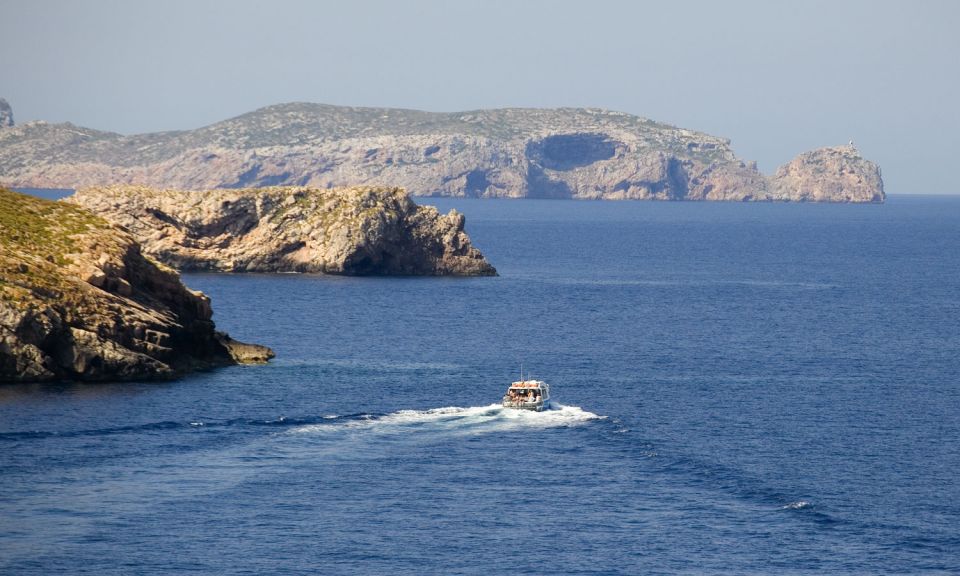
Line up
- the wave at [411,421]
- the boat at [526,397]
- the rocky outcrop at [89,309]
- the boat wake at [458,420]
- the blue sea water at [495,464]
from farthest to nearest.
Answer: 1. the rocky outcrop at [89,309]
2. the boat at [526,397]
3. the boat wake at [458,420]
4. the wave at [411,421]
5. the blue sea water at [495,464]

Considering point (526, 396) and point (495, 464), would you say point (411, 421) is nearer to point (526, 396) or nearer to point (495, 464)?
point (526, 396)

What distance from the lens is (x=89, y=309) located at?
125375 millimetres

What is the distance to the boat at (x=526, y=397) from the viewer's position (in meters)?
118

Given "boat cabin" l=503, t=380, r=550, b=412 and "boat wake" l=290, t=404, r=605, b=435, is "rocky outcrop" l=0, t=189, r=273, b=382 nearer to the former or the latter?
"boat wake" l=290, t=404, r=605, b=435

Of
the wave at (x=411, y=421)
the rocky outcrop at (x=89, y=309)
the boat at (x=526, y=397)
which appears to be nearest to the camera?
the wave at (x=411, y=421)

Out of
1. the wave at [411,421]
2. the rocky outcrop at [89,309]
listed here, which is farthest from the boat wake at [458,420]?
the rocky outcrop at [89,309]

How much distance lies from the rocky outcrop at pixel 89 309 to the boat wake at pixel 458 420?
24.7m

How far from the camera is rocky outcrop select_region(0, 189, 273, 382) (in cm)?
12194

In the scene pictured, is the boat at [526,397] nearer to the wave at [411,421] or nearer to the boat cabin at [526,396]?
the boat cabin at [526,396]

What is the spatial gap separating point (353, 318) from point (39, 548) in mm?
96003

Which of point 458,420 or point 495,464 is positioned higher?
point 458,420

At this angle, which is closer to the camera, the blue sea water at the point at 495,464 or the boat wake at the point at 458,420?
the blue sea water at the point at 495,464

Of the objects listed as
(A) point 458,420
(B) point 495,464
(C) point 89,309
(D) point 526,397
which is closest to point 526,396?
(D) point 526,397

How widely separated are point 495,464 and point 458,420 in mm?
14343
